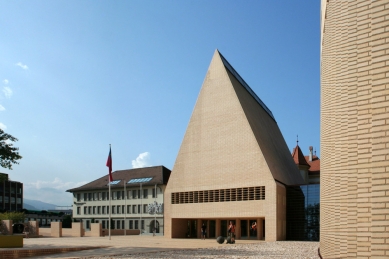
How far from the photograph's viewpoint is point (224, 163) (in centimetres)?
3838

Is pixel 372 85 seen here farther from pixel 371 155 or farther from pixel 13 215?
pixel 13 215

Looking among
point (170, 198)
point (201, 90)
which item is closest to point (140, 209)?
point (170, 198)

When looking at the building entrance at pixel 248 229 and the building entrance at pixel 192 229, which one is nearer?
the building entrance at pixel 248 229

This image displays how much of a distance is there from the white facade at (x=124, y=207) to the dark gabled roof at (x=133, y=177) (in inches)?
28.6

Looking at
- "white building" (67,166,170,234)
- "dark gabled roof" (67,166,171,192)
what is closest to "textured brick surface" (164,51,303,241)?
"white building" (67,166,170,234)

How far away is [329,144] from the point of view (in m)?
15.4

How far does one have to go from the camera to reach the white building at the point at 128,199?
65.2 meters

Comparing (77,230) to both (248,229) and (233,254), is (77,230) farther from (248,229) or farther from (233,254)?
(233,254)

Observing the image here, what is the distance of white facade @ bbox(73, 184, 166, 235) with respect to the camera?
212ft

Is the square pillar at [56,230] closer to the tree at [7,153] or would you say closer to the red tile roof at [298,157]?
the tree at [7,153]

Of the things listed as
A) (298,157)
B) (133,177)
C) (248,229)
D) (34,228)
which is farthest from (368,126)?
(133,177)

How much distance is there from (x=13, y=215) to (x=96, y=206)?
72.2 feet

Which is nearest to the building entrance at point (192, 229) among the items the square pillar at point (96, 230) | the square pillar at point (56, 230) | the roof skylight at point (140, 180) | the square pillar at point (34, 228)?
the square pillar at point (96, 230)

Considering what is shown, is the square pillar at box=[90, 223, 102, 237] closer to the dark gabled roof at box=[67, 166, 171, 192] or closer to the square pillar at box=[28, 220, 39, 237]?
the square pillar at box=[28, 220, 39, 237]
